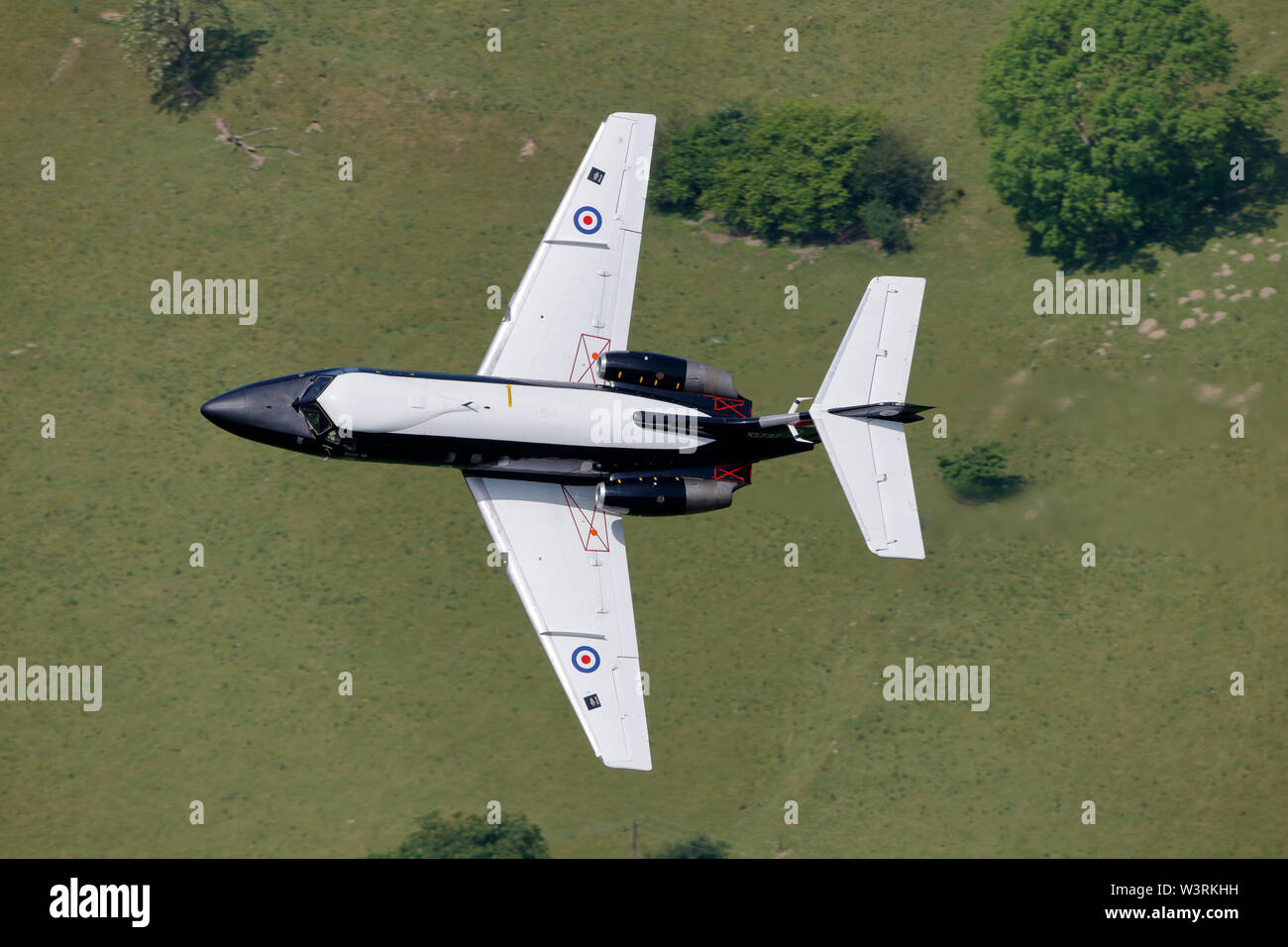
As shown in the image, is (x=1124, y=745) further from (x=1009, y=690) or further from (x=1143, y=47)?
(x=1143, y=47)

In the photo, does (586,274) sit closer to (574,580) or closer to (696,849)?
(574,580)

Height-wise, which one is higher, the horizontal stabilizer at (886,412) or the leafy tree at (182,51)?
the leafy tree at (182,51)

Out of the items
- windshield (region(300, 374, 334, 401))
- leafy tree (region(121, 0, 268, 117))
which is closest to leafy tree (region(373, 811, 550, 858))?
windshield (region(300, 374, 334, 401))

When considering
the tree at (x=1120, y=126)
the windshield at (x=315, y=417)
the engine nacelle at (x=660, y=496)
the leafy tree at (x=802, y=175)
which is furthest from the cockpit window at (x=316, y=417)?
the tree at (x=1120, y=126)

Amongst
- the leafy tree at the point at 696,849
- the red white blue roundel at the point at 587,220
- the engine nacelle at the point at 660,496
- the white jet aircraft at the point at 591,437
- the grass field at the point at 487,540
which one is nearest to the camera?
the white jet aircraft at the point at 591,437

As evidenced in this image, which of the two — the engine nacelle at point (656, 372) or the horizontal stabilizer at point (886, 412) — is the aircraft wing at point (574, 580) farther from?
the horizontal stabilizer at point (886, 412)

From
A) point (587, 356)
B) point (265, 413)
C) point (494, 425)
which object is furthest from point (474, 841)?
point (587, 356)

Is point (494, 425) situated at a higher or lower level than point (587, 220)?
Result: lower
